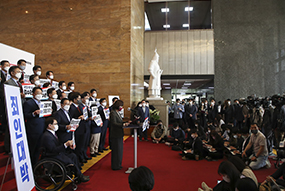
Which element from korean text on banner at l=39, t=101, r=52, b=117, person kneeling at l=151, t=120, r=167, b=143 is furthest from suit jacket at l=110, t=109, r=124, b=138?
person kneeling at l=151, t=120, r=167, b=143

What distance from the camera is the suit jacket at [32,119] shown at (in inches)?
163

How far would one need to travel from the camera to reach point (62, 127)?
14.4 feet

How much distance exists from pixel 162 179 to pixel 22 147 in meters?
3.03

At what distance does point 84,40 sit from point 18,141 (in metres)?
9.21

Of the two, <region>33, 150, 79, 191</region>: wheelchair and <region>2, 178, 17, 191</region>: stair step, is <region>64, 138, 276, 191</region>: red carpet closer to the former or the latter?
<region>33, 150, 79, 191</region>: wheelchair

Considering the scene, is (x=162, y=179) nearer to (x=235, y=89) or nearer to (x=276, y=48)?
(x=235, y=89)

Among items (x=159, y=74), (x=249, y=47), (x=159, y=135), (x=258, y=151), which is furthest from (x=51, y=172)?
(x=249, y=47)

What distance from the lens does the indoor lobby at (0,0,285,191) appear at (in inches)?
192

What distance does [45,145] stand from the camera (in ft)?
12.1

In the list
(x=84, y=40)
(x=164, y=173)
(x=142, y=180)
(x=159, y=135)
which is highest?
(x=84, y=40)

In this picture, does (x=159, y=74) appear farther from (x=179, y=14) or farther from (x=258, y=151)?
(x=258, y=151)

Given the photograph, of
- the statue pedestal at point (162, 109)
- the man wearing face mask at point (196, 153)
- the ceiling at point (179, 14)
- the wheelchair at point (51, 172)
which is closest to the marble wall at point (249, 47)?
the ceiling at point (179, 14)

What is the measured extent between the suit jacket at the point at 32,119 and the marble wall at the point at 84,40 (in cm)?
634

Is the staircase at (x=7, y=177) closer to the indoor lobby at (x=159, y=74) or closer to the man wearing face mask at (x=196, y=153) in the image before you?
the indoor lobby at (x=159, y=74)
